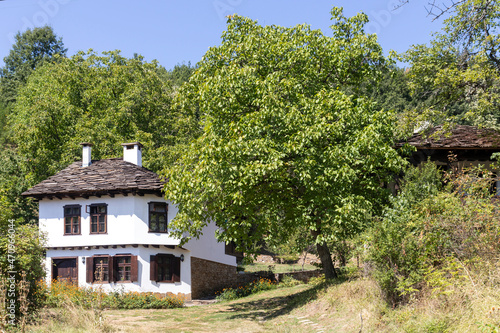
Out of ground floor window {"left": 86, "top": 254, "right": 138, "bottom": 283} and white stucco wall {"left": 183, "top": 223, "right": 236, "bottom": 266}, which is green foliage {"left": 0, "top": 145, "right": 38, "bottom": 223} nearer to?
ground floor window {"left": 86, "top": 254, "right": 138, "bottom": 283}

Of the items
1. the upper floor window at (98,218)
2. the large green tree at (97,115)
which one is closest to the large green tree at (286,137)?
the upper floor window at (98,218)

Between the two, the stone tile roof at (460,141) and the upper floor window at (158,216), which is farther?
the upper floor window at (158,216)

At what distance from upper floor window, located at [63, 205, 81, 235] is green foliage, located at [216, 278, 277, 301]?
865 cm

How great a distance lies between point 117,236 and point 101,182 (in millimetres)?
3095

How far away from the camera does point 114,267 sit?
84.6ft

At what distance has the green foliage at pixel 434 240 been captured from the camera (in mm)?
11249

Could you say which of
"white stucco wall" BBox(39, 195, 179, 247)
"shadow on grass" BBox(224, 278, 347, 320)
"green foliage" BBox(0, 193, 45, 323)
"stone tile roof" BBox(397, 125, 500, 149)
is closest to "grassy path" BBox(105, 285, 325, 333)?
"shadow on grass" BBox(224, 278, 347, 320)

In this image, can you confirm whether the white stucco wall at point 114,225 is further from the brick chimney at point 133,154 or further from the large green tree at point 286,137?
the large green tree at point 286,137

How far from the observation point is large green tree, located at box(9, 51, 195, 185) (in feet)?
112

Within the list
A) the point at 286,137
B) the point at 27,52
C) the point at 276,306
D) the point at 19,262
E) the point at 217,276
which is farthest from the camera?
the point at 27,52

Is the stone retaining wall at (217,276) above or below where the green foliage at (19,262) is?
below

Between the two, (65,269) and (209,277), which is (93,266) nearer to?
(65,269)

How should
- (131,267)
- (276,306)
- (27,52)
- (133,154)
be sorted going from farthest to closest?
(27,52) → (133,154) → (131,267) → (276,306)

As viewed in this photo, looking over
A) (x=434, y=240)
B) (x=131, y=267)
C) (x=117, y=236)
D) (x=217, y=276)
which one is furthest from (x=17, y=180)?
(x=434, y=240)
